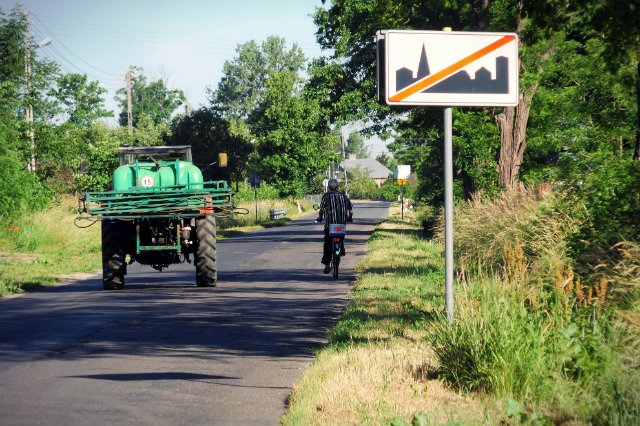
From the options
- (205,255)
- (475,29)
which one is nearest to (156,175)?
(205,255)

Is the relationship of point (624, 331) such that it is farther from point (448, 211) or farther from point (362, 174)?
point (362, 174)

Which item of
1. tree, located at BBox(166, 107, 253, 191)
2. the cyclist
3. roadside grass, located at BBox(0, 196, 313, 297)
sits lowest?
roadside grass, located at BBox(0, 196, 313, 297)

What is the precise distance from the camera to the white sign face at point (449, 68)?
862cm

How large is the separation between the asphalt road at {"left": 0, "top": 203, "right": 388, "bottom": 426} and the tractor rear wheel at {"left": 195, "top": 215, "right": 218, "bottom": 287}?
30cm

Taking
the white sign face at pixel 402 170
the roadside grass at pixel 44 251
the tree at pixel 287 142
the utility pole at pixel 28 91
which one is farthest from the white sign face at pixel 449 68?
the tree at pixel 287 142

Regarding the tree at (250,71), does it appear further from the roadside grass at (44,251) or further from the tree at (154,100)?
the roadside grass at (44,251)

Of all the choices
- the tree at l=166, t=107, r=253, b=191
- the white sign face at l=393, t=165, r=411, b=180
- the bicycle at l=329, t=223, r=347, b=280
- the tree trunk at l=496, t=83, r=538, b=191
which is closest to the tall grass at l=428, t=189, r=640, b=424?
the bicycle at l=329, t=223, r=347, b=280

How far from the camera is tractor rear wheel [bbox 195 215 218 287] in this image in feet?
62.6

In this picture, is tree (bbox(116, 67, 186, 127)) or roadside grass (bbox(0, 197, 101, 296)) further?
tree (bbox(116, 67, 186, 127))

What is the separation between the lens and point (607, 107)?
17875 millimetres

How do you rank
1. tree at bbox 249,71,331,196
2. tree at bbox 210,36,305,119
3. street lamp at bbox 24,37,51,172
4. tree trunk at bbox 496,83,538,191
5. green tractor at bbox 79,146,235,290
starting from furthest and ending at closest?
tree at bbox 210,36,305,119 → tree at bbox 249,71,331,196 → street lamp at bbox 24,37,51,172 → tree trunk at bbox 496,83,538,191 → green tractor at bbox 79,146,235,290

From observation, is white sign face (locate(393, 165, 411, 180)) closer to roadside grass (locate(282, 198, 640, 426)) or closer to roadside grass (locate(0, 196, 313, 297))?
roadside grass (locate(0, 196, 313, 297))

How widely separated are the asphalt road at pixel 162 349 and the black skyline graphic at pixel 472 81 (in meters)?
2.85

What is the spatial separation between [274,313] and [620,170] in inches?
199
